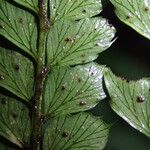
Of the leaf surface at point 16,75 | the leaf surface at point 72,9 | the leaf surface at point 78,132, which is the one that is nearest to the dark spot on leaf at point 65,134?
the leaf surface at point 78,132

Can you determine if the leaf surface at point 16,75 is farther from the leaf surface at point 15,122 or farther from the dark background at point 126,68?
the dark background at point 126,68

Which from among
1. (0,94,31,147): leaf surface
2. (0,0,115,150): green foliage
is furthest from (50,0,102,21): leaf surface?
(0,94,31,147): leaf surface

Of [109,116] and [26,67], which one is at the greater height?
[26,67]

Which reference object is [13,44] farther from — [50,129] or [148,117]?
[148,117]

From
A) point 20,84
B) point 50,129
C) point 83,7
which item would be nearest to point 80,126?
point 50,129

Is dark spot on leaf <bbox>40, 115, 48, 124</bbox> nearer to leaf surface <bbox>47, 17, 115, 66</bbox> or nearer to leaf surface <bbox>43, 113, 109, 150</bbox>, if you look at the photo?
leaf surface <bbox>43, 113, 109, 150</bbox>

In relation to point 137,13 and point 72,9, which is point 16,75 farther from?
point 137,13
